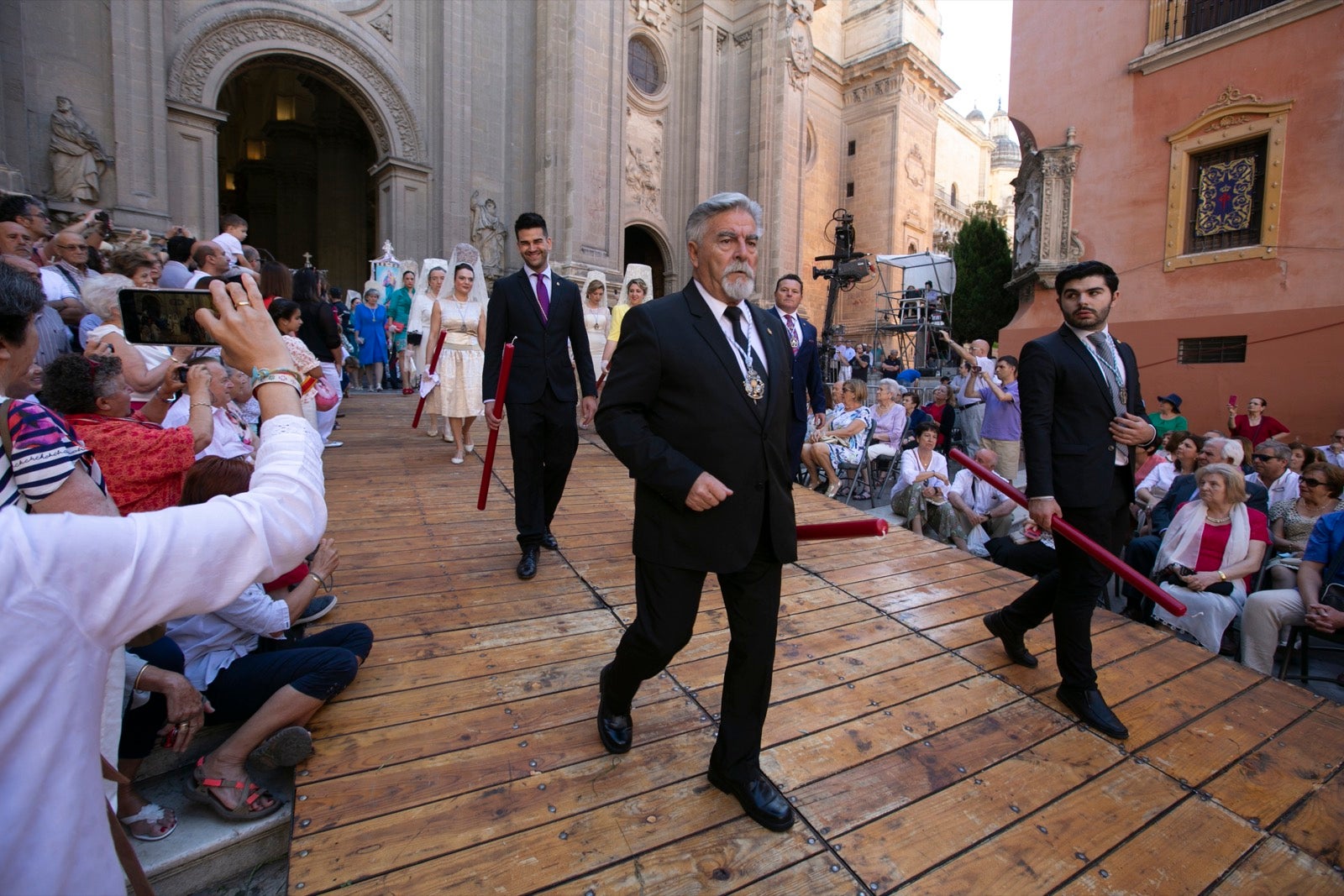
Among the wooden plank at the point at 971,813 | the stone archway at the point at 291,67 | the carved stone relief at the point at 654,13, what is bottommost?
the wooden plank at the point at 971,813

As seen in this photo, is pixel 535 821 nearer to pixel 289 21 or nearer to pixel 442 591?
pixel 442 591

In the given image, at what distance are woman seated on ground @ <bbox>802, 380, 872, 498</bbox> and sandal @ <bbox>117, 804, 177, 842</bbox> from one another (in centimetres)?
686

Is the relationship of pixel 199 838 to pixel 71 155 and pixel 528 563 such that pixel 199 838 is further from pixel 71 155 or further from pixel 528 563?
pixel 71 155

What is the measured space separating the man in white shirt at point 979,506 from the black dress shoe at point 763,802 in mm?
5168

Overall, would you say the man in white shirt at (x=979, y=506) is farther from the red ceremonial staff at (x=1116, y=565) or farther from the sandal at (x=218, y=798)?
the sandal at (x=218, y=798)

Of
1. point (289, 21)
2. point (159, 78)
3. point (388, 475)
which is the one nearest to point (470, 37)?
point (289, 21)

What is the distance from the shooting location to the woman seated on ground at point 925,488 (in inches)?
276

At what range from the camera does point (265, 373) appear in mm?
1249

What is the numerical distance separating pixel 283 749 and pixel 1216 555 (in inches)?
225

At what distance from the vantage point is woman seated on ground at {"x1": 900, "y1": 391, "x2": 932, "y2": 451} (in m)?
7.93

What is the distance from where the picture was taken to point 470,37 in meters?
15.8

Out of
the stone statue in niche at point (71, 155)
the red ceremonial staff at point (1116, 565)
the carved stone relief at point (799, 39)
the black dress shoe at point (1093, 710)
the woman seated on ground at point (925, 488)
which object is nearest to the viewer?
the red ceremonial staff at point (1116, 565)

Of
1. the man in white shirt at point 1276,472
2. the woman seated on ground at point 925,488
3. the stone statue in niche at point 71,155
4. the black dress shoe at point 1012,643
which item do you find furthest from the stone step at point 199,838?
the stone statue in niche at point 71,155

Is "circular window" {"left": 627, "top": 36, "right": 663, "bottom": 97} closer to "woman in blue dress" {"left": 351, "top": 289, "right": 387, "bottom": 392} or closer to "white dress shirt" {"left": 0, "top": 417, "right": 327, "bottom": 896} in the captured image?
"woman in blue dress" {"left": 351, "top": 289, "right": 387, "bottom": 392}
